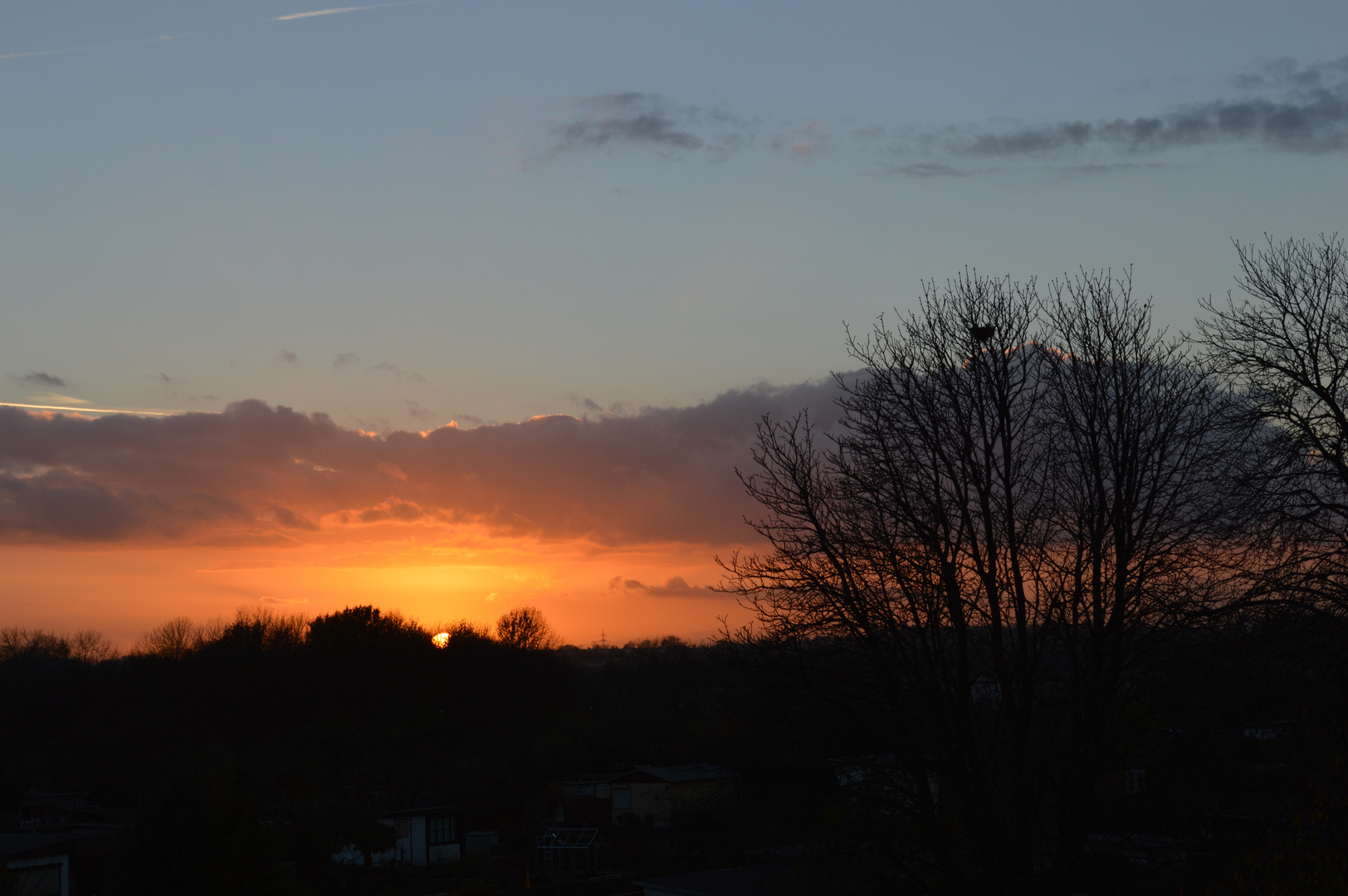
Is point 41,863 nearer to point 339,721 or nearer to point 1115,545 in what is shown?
point 1115,545

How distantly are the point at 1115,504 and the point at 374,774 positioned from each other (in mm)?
62517

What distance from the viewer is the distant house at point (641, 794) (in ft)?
187

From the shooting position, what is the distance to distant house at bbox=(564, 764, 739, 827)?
56.9 metres

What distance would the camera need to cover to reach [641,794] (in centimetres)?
6016

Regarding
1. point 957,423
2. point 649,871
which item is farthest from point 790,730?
point 649,871

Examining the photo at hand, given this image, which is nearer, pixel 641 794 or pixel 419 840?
pixel 419 840

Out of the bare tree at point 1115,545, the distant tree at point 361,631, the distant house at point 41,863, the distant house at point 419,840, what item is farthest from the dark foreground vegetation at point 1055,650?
the distant tree at point 361,631

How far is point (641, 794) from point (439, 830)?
1153 centimetres

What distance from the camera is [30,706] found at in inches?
3223

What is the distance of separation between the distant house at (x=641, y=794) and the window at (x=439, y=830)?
25.9 feet

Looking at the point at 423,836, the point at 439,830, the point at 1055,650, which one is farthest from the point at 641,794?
the point at 1055,650

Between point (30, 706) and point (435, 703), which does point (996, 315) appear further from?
point (30, 706)

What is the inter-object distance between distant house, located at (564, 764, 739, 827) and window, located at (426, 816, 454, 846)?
7.91 metres

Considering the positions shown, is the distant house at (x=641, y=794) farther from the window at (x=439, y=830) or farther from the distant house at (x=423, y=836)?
the distant house at (x=423, y=836)
